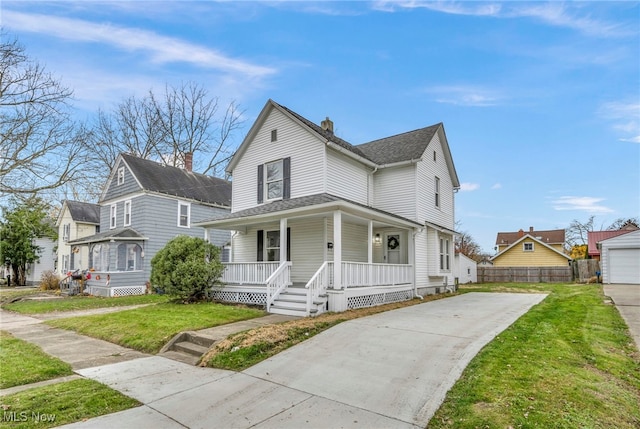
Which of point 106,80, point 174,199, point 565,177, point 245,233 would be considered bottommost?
point 245,233

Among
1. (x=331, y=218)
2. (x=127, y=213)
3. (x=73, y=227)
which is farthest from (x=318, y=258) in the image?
(x=73, y=227)

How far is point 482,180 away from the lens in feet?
85.5

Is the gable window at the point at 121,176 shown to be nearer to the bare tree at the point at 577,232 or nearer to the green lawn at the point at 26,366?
the green lawn at the point at 26,366

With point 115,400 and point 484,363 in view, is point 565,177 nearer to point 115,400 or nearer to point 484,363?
point 484,363

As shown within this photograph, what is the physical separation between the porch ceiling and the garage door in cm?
1680

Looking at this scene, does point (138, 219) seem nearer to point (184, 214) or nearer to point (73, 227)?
point (184, 214)

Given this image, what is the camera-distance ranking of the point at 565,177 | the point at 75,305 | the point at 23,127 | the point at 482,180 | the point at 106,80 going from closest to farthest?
the point at 75,305 → the point at 106,80 → the point at 23,127 → the point at 565,177 → the point at 482,180

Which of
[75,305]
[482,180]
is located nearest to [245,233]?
[75,305]

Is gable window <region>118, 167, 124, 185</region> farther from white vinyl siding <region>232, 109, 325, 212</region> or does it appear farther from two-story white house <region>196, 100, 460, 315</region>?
white vinyl siding <region>232, 109, 325, 212</region>

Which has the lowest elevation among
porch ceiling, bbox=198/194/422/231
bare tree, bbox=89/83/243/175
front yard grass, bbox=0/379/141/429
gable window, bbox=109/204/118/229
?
front yard grass, bbox=0/379/141/429

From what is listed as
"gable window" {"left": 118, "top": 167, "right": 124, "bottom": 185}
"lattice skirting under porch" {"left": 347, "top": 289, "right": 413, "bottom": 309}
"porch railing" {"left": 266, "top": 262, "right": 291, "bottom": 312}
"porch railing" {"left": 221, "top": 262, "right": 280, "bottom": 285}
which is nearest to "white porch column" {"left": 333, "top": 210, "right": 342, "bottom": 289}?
"lattice skirting under porch" {"left": 347, "top": 289, "right": 413, "bottom": 309}

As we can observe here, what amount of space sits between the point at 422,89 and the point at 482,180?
12.1 metres

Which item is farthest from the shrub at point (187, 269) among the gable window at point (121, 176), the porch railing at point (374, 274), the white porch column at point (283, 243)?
the gable window at point (121, 176)

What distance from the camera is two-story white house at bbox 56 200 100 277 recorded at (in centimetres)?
2594
